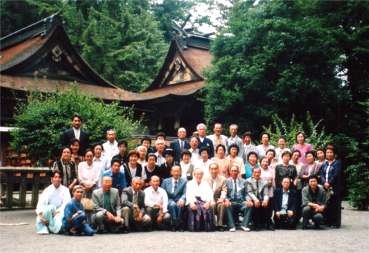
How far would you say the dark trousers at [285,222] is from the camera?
994 centimetres

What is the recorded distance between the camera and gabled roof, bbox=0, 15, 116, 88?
64.4 feet

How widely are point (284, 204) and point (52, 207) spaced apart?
469 centimetres

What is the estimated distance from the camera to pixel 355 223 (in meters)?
11.0

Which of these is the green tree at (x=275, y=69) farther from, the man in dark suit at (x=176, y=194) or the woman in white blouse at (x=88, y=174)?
the woman in white blouse at (x=88, y=174)

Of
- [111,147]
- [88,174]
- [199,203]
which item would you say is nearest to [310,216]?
[199,203]

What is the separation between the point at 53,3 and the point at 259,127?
68.0 feet

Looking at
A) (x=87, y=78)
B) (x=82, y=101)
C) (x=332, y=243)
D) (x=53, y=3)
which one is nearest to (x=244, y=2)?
(x=87, y=78)

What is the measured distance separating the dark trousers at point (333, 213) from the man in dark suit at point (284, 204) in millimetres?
803

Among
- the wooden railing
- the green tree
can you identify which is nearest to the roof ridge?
the green tree

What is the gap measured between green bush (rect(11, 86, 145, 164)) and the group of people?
116cm

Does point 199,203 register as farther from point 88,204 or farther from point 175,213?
point 88,204

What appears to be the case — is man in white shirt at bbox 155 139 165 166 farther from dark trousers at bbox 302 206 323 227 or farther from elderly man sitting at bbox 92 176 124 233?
dark trousers at bbox 302 206 323 227

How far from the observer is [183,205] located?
376 inches

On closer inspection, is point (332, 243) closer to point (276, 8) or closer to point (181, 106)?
point (276, 8)
